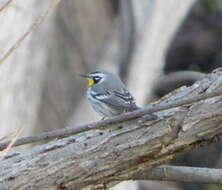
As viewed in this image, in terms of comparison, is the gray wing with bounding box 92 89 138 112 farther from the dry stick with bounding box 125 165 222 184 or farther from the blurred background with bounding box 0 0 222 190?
the blurred background with bounding box 0 0 222 190

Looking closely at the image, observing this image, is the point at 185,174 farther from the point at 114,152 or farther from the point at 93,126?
the point at 93,126

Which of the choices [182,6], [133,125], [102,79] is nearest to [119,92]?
[102,79]

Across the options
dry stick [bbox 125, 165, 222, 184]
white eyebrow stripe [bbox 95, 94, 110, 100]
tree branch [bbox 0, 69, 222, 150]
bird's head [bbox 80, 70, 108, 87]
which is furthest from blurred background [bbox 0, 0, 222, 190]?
tree branch [bbox 0, 69, 222, 150]

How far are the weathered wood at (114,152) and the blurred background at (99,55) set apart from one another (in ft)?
8.08

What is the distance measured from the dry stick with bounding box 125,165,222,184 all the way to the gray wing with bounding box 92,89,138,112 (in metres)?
0.54

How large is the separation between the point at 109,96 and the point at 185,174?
980 mm

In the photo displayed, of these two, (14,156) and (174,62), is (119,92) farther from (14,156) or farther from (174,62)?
(174,62)

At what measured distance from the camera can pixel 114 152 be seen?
364 cm

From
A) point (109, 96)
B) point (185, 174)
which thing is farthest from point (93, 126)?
point (109, 96)

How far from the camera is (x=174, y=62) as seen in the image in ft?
39.9

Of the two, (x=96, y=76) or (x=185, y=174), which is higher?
(x=96, y=76)

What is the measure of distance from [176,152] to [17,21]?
3050 mm

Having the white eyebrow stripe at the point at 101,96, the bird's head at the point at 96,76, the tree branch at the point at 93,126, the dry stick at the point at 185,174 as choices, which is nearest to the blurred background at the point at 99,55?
the bird's head at the point at 96,76

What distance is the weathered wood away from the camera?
363 cm
